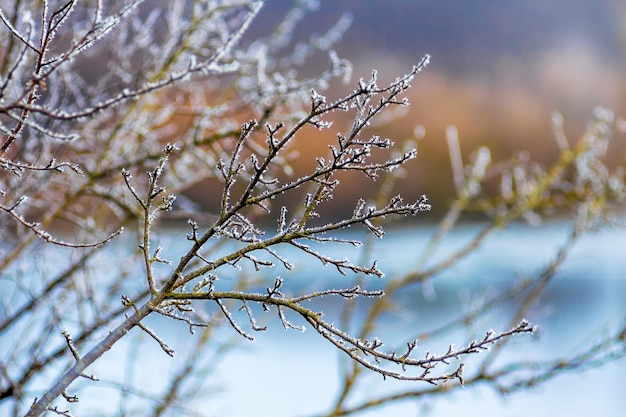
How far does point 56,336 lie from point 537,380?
356cm

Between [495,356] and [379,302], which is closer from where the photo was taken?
[495,356]

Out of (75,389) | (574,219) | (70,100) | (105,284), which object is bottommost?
(75,389)

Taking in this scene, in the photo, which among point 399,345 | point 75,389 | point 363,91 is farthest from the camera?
point 399,345

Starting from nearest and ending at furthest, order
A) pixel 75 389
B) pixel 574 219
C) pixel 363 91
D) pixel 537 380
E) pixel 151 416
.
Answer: pixel 363 91 → pixel 75 389 → pixel 151 416 → pixel 537 380 → pixel 574 219

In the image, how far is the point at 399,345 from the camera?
18.9ft

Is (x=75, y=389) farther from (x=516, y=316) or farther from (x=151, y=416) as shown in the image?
(x=516, y=316)

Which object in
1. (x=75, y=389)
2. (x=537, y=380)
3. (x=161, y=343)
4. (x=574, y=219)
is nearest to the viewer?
(x=161, y=343)

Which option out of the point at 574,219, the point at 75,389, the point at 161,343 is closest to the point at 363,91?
the point at 161,343

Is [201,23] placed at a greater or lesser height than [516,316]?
greater

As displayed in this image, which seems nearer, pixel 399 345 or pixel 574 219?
pixel 399 345

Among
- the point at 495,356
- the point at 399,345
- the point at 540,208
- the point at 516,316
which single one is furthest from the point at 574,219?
the point at 399,345

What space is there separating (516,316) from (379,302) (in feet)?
4.18

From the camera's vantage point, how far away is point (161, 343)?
223 centimetres

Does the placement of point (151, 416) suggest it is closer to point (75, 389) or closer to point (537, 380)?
point (75, 389)
